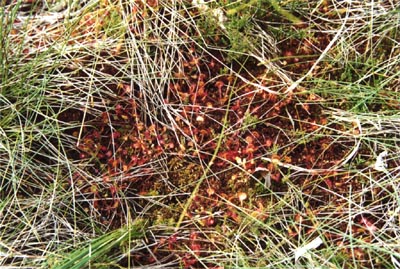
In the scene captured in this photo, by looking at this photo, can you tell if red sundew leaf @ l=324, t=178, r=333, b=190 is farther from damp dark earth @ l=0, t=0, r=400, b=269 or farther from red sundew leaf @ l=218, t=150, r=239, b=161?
red sundew leaf @ l=218, t=150, r=239, b=161

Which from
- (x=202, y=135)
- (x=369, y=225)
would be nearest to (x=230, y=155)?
(x=202, y=135)

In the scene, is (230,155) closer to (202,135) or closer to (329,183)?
(202,135)

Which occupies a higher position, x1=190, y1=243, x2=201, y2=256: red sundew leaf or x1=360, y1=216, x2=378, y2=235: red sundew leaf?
x1=190, y1=243, x2=201, y2=256: red sundew leaf

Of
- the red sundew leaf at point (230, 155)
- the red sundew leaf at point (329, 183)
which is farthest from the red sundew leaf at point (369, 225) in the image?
the red sundew leaf at point (230, 155)

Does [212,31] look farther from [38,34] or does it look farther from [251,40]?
[38,34]

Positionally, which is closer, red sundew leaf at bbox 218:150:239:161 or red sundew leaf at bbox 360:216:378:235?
red sundew leaf at bbox 360:216:378:235

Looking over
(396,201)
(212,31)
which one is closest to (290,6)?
(212,31)

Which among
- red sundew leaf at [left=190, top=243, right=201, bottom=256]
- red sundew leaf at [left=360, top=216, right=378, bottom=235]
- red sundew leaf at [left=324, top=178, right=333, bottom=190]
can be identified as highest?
red sundew leaf at [left=324, top=178, right=333, bottom=190]

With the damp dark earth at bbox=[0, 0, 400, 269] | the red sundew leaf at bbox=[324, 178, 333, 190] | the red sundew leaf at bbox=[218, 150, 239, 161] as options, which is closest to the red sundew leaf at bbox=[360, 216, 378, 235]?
the damp dark earth at bbox=[0, 0, 400, 269]

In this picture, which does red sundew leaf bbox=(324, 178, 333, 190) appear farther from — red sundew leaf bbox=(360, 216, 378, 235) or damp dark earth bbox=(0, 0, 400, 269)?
red sundew leaf bbox=(360, 216, 378, 235)

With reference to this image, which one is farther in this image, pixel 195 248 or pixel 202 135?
pixel 202 135

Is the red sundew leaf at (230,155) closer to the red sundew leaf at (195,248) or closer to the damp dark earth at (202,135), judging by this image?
the damp dark earth at (202,135)

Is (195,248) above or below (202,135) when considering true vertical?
below
